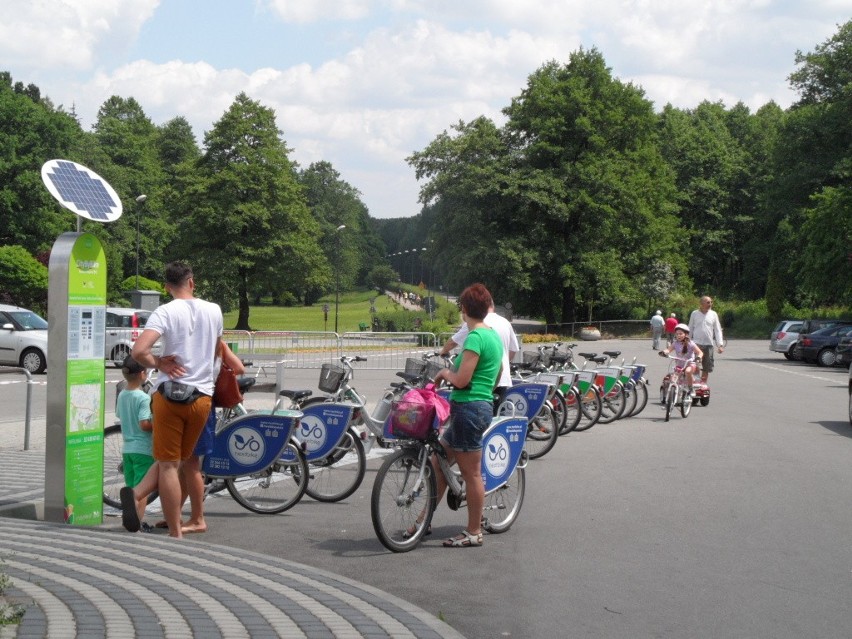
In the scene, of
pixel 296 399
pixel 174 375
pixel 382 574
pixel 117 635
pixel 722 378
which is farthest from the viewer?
pixel 722 378

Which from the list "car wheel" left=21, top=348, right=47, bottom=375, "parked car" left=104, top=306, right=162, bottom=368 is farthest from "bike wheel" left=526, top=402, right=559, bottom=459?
"parked car" left=104, top=306, right=162, bottom=368

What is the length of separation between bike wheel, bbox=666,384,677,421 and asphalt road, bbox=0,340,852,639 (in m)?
3.65

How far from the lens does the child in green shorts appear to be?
27.3 ft

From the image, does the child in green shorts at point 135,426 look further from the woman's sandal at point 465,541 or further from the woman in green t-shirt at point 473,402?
the woman's sandal at point 465,541

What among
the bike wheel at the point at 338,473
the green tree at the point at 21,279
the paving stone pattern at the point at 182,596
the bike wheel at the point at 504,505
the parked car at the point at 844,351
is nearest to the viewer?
the paving stone pattern at the point at 182,596

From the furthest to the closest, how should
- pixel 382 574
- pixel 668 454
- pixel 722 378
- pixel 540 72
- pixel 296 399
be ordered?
pixel 540 72 < pixel 722 378 < pixel 668 454 < pixel 296 399 < pixel 382 574

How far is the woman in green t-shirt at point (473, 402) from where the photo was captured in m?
7.79

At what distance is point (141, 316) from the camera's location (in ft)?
105

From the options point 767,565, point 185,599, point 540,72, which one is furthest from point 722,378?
point 540,72

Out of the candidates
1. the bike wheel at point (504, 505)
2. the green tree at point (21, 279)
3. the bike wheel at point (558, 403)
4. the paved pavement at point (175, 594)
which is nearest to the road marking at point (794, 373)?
the bike wheel at point (558, 403)

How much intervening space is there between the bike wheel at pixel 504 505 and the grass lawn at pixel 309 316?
5968cm

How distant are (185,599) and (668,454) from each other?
9.00 meters

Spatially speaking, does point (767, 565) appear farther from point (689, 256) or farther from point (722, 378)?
point (689, 256)

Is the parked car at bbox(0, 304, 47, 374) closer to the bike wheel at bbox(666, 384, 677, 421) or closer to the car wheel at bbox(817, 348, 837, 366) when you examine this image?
the bike wheel at bbox(666, 384, 677, 421)
